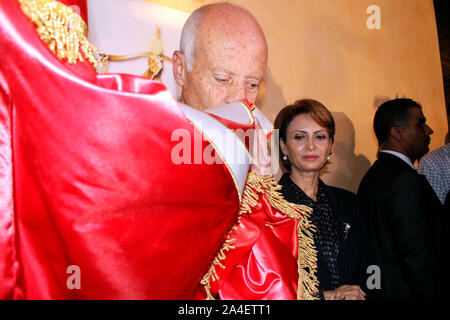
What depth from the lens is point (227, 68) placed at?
1.13 m

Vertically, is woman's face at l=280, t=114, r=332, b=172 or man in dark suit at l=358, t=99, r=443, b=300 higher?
woman's face at l=280, t=114, r=332, b=172

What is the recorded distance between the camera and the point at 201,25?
1180 mm

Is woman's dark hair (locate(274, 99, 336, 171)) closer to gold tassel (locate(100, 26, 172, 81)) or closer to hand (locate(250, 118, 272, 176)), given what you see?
gold tassel (locate(100, 26, 172, 81))

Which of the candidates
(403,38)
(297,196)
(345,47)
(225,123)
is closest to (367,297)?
(297,196)

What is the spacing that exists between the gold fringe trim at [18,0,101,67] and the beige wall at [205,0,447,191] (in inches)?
60.5

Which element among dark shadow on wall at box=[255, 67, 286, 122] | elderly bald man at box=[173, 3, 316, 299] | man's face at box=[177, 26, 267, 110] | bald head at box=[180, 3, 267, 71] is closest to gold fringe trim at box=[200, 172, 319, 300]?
elderly bald man at box=[173, 3, 316, 299]

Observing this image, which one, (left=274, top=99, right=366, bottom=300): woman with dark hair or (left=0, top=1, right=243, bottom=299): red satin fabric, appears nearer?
(left=0, top=1, right=243, bottom=299): red satin fabric

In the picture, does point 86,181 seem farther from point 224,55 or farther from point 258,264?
point 224,55

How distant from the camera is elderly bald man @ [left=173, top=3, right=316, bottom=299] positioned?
868mm

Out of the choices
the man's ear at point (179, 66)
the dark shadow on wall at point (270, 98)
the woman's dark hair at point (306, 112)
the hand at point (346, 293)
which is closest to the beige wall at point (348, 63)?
the dark shadow on wall at point (270, 98)

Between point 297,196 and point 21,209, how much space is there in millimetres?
1349

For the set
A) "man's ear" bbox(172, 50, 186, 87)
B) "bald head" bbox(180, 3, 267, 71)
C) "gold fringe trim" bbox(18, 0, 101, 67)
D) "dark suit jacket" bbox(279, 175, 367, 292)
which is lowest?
"dark suit jacket" bbox(279, 175, 367, 292)

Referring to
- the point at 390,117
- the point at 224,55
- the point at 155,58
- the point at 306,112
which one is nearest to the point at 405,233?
the point at 306,112
